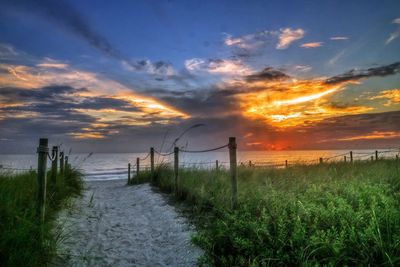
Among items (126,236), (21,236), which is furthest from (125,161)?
(21,236)

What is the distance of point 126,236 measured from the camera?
6.36 meters

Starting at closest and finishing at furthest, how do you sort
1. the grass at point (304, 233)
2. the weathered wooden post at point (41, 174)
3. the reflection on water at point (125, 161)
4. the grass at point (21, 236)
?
the grass at point (21, 236), the grass at point (304, 233), the weathered wooden post at point (41, 174), the reflection on water at point (125, 161)

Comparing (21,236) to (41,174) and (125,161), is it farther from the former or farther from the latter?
(125,161)

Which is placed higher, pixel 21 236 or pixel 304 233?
pixel 21 236

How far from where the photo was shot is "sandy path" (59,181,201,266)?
16.6 feet

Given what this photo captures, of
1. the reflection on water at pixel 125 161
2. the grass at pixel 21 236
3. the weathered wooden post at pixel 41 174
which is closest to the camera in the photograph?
the grass at pixel 21 236

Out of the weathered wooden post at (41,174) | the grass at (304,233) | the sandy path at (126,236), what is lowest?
the sandy path at (126,236)

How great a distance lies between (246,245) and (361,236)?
4.94 feet

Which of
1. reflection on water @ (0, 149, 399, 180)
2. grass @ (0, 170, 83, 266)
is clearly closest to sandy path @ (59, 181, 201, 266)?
grass @ (0, 170, 83, 266)

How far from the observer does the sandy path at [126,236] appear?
506 cm

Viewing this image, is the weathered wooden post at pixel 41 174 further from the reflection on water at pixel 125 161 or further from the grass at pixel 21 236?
the reflection on water at pixel 125 161

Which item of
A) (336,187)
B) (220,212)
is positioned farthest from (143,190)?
(336,187)

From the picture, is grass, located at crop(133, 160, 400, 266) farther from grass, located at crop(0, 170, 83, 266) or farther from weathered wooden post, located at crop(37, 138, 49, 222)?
weathered wooden post, located at crop(37, 138, 49, 222)

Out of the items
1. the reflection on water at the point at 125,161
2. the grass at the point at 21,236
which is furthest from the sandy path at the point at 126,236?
the reflection on water at the point at 125,161
